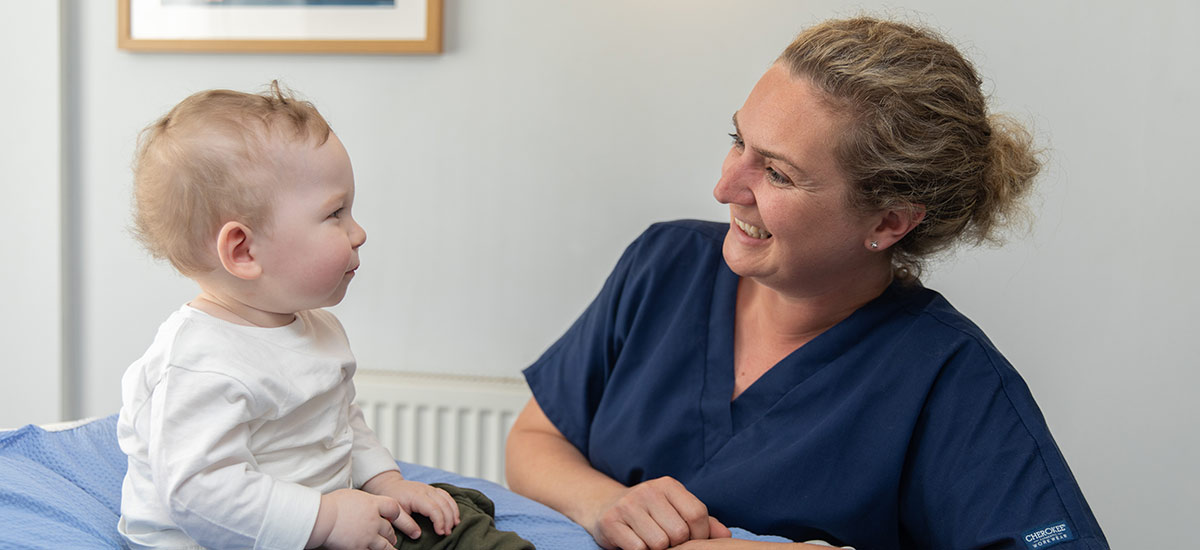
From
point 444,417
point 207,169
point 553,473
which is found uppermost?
point 207,169

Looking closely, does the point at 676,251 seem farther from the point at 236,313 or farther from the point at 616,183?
the point at 236,313

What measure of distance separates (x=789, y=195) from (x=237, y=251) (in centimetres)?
68

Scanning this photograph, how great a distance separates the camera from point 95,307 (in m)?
2.22

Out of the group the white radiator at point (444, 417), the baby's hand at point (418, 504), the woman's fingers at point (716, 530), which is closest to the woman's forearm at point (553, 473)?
the woman's fingers at point (716, 530)

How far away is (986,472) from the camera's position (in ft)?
3.81

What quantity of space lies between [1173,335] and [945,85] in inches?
38.6

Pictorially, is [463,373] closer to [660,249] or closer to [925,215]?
[660,249]

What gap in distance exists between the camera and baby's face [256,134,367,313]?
96 centimetres

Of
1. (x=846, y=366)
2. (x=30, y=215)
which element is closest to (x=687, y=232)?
(x=846, y=366)

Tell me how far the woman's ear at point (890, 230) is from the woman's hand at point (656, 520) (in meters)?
0.43

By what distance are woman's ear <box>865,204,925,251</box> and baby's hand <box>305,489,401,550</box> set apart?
74 centimetres

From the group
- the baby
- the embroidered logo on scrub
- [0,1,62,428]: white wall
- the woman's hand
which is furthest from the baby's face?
[0,1,62,428]: white wall

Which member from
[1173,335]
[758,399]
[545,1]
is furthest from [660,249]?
[1173,335]

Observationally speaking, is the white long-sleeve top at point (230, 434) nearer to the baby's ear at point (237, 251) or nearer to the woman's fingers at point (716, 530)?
the baby's ear at point (237, 251)
